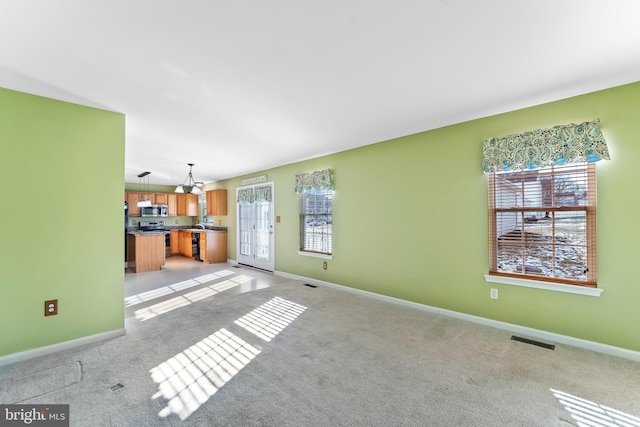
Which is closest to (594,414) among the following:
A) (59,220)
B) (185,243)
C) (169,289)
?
(59,220)

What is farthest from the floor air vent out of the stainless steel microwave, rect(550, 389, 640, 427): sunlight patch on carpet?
the stainless steel microwave

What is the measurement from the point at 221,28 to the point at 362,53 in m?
1.00

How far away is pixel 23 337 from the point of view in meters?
2.49

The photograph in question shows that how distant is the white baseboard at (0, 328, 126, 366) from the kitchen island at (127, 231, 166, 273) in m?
3.85

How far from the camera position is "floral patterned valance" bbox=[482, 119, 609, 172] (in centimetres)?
249

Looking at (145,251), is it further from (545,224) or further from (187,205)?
(545,224)

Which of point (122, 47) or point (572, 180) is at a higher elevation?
point (122, 47)

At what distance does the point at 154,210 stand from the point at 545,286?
9.03 metres

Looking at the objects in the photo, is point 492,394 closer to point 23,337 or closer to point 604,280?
point 604,280

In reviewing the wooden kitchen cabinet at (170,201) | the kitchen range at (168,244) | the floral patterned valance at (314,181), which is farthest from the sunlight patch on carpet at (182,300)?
the wooden kitchen cabinet at (170,201)

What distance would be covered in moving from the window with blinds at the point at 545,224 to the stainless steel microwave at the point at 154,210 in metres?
8.49

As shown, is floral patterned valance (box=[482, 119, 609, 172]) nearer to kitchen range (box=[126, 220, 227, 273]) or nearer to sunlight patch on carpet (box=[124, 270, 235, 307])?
sunlight patch on carpet (box=[124, 270, 235, 307])

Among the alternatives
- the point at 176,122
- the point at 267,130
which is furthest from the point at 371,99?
the point at 176,122

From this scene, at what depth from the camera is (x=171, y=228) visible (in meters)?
8.74
